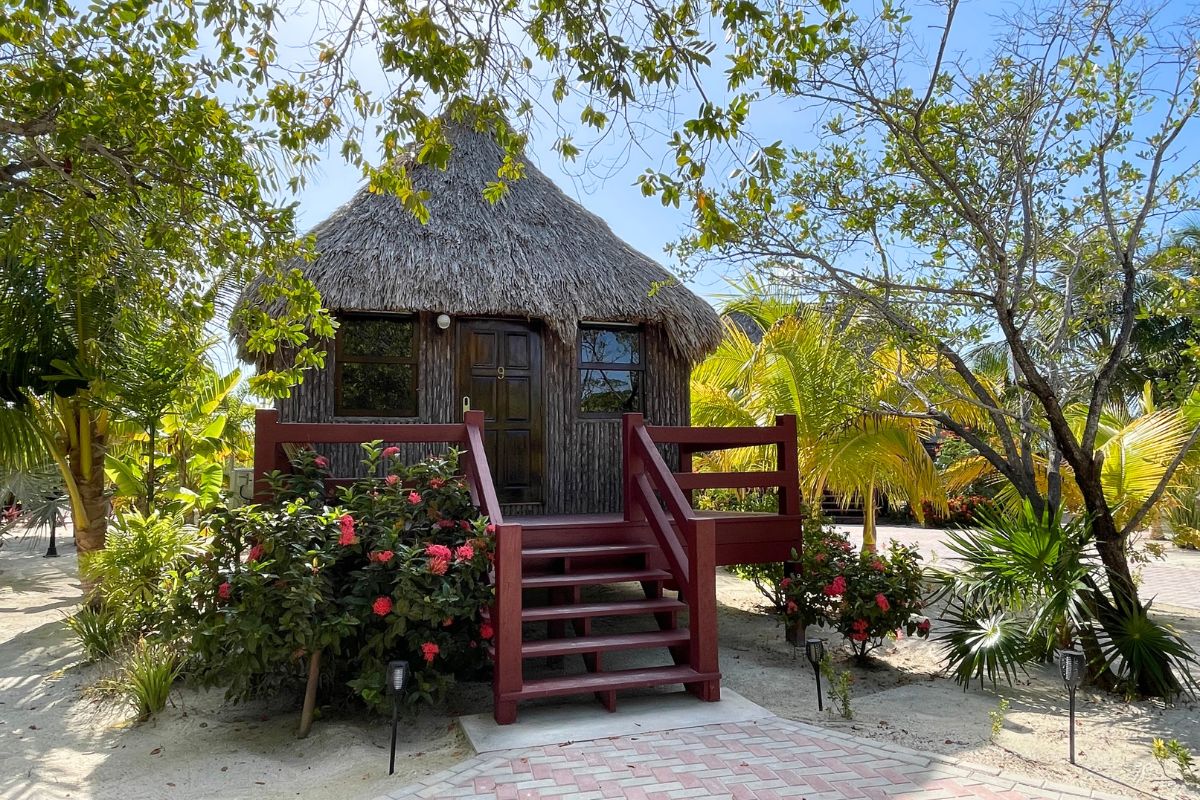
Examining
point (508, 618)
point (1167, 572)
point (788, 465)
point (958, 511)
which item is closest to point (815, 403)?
point (788, 465)

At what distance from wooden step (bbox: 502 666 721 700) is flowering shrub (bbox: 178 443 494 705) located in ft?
1.53

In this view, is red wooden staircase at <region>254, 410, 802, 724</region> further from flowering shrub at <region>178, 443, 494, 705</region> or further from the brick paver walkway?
the brick paver walkway

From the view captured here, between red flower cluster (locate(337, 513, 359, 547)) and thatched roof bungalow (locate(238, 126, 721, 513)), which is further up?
thatched roof bungalow (locate(238, 126, 721, 513))

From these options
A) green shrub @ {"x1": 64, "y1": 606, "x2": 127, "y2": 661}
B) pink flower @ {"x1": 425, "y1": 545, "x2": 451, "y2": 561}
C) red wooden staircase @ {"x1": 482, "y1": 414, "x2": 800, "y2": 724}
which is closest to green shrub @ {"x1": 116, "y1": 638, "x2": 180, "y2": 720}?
green shrub @ {"x1": 64, "y1": 606, "x2": 127, "y2": 661}

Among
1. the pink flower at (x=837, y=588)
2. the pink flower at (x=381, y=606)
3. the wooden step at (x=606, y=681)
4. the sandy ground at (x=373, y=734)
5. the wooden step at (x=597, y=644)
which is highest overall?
the pink flower at (x=381, y=606)

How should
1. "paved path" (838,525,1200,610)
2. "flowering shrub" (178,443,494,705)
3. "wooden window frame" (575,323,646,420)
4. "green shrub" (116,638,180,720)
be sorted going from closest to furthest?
"flowering shrub" (178,443,494,705) → "green shrub" (116,638,180,720) → "wooden window frame" (575,323,646,420) → "paved path" (838,525,1200,610)

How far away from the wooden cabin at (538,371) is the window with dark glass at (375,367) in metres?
0.01

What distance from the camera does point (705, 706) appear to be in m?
5.23

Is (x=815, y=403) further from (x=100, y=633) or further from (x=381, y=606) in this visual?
(x=100, y=633)

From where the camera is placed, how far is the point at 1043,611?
18.3 feet

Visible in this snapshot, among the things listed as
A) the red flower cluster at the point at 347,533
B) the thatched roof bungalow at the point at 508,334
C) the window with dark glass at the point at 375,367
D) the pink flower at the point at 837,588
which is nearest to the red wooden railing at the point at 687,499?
the pink flower at the point at 837,588

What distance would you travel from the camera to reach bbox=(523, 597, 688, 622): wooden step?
17.7ft

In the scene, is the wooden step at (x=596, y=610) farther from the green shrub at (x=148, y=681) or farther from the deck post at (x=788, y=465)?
the green shrub at (x=148, y=681)

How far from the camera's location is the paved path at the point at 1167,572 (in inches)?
434
